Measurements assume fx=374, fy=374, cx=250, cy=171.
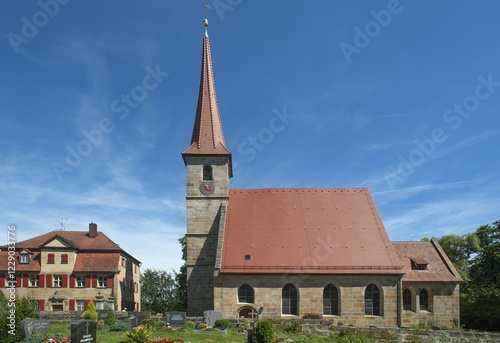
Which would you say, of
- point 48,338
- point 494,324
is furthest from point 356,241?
point 48,338

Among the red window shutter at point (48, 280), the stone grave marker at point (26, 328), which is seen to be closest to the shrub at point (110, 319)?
the stone grave marker at point (26, 328)

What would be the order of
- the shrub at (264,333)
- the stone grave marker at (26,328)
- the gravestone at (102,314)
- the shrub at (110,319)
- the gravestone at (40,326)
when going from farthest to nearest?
1. the gravestone at (102,314)
2. the shrub at (110,319)
3. the gravestone at (40,326)
4. the stone grave marker at (26,328)
5. the shrub at (264,333)

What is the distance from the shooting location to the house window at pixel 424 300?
91.7 ft

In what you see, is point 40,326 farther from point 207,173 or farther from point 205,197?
point 207,173

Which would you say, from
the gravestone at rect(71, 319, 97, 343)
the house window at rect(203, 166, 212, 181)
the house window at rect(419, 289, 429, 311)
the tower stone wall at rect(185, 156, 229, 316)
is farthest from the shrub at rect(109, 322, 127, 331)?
the house window at rect(419, 289, 429, 311)

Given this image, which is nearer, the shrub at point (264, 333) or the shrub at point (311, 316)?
the shrub at point (264, 333)

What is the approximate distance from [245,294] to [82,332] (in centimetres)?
1366

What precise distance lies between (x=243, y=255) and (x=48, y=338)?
13.4 meters

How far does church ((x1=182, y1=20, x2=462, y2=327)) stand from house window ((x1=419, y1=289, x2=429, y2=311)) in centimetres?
7

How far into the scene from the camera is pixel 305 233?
28.5 m

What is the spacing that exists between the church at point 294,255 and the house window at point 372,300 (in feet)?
Answer: 0.22

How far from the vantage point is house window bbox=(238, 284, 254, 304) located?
2638cm

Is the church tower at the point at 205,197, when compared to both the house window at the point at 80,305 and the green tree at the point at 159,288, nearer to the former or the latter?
the house window at the point at 80,305

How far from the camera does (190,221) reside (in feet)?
96.9
